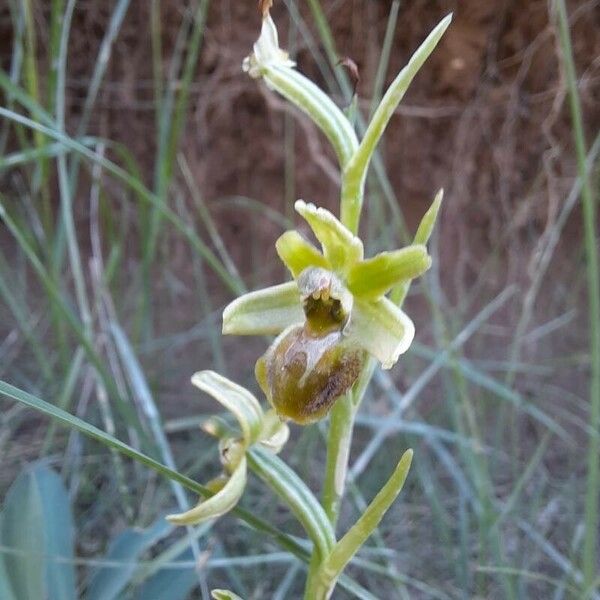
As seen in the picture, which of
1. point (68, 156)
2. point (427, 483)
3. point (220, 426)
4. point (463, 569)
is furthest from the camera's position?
point (68, 156)

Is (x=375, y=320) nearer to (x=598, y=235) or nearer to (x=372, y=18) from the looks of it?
(x=372, y=18)

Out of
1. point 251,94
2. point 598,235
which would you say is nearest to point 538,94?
point 598,235

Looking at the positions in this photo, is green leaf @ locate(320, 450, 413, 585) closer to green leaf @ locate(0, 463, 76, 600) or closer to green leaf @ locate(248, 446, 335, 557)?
green leaf @ locate(248, 446, 335, 557)

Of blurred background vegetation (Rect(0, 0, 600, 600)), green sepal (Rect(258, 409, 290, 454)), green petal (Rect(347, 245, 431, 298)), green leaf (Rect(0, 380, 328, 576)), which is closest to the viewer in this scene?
green leaf (Rect(0, 380, 328, 576))

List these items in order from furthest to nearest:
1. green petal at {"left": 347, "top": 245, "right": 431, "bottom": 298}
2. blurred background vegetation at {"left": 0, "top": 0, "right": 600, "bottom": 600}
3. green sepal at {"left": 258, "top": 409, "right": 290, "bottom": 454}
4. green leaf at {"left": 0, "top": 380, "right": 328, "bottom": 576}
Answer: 1. blurred background vegetation at {"left": 0, "top": 0, "right": 600, "bottom": 600}
2. green sepal at {"left": 258, "top": 409, "right": 290, "bottom": 454}
3. green petal at {"left": 347, "top": 245, "right": 431, "bottom": 298}
4. green leaf at {"left": 0, "top": 380, "right": 328, "bottom": 576}

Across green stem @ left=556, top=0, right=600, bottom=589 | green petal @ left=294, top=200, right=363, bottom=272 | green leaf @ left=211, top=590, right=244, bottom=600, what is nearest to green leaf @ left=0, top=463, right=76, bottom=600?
green leaf @ left=211, top=590, right=244, bottom=600

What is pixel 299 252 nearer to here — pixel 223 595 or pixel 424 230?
pixel 424 230
